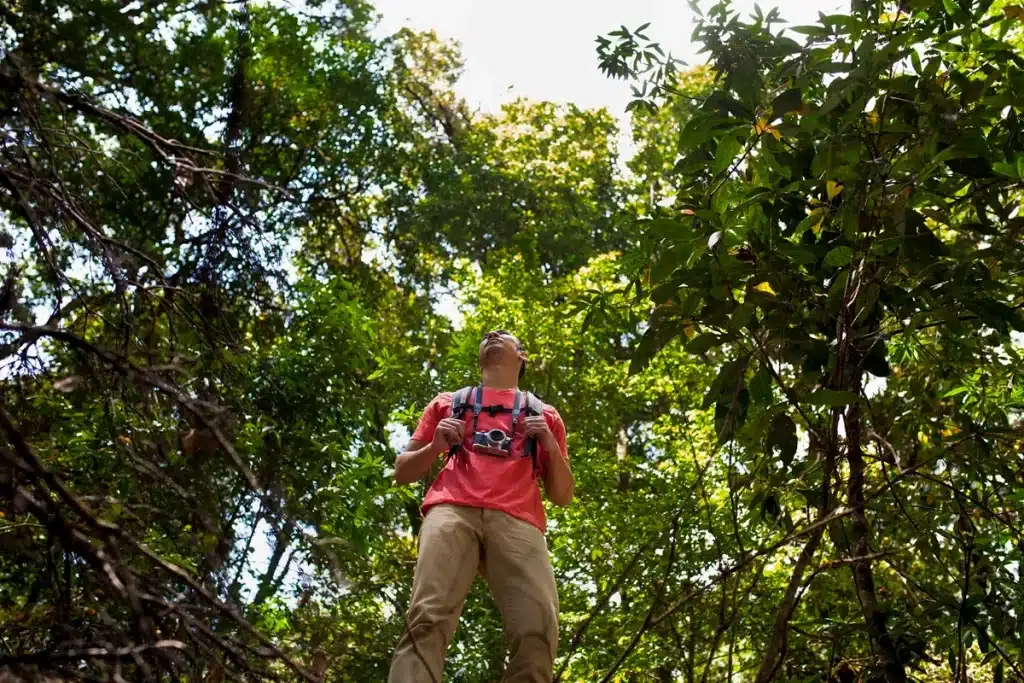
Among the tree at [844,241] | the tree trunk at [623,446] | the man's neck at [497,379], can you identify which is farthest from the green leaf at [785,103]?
the tree trunk at [623,446]

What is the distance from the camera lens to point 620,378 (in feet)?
32.8

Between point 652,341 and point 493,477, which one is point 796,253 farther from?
point 493,477

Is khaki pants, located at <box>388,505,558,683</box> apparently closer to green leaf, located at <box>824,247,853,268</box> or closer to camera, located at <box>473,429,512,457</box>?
camera, located at <box>473,429,512,457</box>

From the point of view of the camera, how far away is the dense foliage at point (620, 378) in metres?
1.20

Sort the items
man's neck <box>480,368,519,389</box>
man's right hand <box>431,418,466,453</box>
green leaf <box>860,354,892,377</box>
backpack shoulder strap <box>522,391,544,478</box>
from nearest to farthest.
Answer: green leaf <box>860,354,892,377</box> → man's right hand <box>431,418,466,453</box> → backpack shoulder strap <box>522,391,544,478</box> → man's neck <box>480,368,519,389</box>

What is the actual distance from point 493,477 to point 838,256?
1124mm

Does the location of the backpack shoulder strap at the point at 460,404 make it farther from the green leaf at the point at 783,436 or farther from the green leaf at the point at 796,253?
the green leaf at the point at 796,253

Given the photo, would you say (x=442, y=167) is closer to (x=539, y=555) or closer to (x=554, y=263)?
(x=554, y=263)

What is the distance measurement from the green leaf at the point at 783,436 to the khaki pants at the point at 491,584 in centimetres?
72

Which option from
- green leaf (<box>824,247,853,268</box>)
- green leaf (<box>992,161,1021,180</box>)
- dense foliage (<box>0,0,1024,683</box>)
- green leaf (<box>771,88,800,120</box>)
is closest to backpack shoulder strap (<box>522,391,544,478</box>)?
dense foliage (<box>0,0,1024,683</box>)

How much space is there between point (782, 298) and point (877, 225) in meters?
0.30

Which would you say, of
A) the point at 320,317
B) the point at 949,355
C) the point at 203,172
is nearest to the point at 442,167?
the point at 320,317

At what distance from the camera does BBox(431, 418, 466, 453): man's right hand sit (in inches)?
110

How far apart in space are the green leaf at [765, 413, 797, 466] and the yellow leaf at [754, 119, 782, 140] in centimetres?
69
